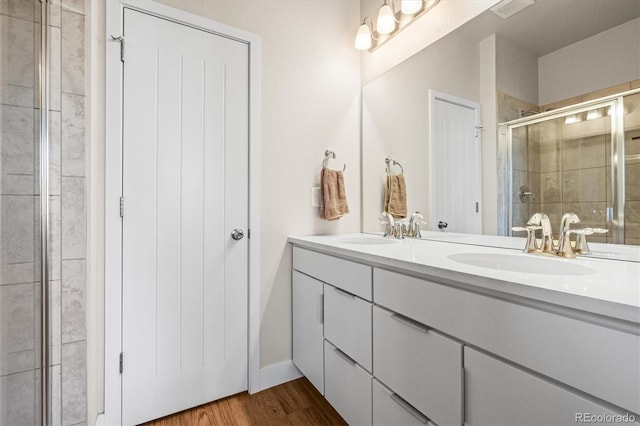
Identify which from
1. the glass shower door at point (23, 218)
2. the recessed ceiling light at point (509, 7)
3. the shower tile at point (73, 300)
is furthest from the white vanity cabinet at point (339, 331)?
the recessed ceiling light at point (509, 7)

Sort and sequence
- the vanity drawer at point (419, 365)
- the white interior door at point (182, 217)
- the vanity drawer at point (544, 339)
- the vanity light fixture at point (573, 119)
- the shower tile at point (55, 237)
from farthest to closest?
the white interior door at point (182, 217) < the shower tile at point (55, 237) < the vanity light fixture at point (573, 119) < the vanity drawer at point (419, 365) < the vanity drawer at point (544, 339)

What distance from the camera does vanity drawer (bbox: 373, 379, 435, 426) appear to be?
0.98 metres

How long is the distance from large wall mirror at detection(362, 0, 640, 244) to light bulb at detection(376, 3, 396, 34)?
221 mm

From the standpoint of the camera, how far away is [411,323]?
3.25ft

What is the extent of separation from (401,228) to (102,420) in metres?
1.74

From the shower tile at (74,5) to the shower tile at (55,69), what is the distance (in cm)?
10

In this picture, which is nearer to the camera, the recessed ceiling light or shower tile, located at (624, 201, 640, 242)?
shower tile, located at (624, 201, 640, 242)

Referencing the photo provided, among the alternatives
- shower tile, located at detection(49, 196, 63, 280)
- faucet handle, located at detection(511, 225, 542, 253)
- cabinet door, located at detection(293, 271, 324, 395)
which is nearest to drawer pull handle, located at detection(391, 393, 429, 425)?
cabinet door, located at detection(293, 271, 324, 395)

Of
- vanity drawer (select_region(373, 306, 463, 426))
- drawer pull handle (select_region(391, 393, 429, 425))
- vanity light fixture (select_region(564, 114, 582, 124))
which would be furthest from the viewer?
vanity light fixture (select_region(564, 114, 582, 124))

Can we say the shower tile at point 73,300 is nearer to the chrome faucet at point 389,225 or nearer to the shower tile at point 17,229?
the shower tile at point 17,229

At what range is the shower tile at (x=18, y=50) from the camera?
929 millimetres

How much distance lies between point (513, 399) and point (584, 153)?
88 centimetres

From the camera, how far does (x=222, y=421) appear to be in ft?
4.83

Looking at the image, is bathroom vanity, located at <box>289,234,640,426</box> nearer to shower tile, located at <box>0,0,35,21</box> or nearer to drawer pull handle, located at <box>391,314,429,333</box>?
drawer pull handle, located at <box>391,314,429,333</box>
